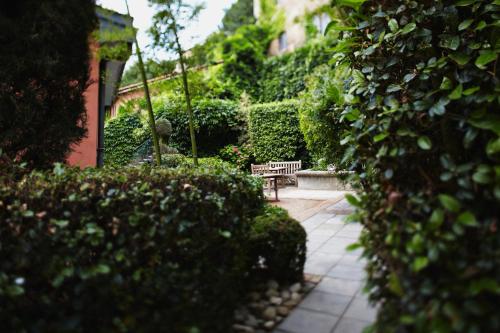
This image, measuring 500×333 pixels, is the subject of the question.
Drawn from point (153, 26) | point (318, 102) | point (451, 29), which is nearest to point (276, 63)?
point (318, 102)

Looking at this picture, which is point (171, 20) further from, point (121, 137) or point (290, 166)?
point (121, 137)

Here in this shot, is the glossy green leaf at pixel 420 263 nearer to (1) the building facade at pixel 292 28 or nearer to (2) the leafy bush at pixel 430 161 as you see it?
(2) the leafy bush at pixel 430 161

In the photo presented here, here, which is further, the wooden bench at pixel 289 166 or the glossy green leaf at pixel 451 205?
the wooden bench at pixel 289 166

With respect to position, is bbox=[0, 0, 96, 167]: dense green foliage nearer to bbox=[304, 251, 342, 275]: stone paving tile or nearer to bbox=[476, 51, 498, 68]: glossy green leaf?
bbox=[304, 251, 342, 275]: stone paving tile

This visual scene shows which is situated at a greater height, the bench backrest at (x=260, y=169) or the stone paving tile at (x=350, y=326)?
the bench backrest at (x=260, y=169)

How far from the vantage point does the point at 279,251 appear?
9.16 ft

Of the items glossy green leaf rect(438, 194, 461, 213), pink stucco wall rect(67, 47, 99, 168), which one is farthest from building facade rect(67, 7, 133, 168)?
glossy green leaf rect(438, 194, 461, 213)

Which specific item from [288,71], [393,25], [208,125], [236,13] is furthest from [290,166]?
[236,13]

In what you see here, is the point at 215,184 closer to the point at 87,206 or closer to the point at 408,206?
the point at 87,206

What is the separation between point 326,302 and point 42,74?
3.41 meters

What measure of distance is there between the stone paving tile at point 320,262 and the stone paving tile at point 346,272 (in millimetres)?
64

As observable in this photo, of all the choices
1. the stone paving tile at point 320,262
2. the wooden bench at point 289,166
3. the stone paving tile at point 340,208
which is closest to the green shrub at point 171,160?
the wooden bench at point 289,166

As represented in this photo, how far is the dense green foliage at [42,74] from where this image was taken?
3.26 m

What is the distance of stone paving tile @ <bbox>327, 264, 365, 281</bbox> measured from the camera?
10.0 feet
